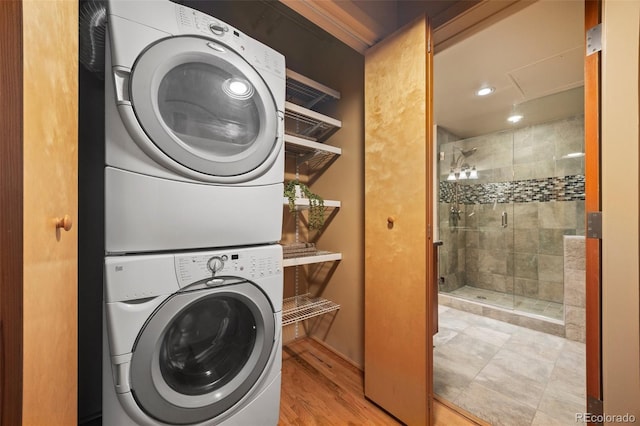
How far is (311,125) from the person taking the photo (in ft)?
6.02

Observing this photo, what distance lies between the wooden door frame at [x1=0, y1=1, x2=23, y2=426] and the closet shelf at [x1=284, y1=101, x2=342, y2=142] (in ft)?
4.02

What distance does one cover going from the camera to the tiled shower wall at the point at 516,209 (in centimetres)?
272

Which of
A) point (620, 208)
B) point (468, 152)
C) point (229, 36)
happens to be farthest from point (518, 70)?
point (229, 36)

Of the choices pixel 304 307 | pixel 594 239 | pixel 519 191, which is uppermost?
pixel 519 191

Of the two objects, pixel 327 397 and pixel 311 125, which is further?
pixel 311 125

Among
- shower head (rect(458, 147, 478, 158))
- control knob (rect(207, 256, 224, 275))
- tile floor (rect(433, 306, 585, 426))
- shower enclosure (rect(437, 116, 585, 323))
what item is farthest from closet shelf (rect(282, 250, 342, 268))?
shower head (rect(458, 147, 478, 158))

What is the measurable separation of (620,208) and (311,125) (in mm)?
1606

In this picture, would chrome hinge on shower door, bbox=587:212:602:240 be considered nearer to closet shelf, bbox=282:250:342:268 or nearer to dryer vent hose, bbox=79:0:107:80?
closet shelf, bbox=282:250:342:268

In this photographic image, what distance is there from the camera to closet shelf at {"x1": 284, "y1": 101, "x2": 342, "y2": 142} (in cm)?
163

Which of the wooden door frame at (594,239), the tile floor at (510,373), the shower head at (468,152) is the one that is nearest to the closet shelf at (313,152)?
the wooden door frame at (594,239)

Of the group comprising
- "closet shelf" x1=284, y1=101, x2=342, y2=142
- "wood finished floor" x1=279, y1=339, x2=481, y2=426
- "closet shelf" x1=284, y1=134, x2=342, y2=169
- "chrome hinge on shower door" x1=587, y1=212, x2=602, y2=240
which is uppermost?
"closet shelf" x1=284, y1=101, x2=342, y2=142

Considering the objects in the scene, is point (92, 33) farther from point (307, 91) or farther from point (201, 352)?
point (201, 352)

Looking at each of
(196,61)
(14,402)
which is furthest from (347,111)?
(14,402)

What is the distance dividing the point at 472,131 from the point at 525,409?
3.02m
